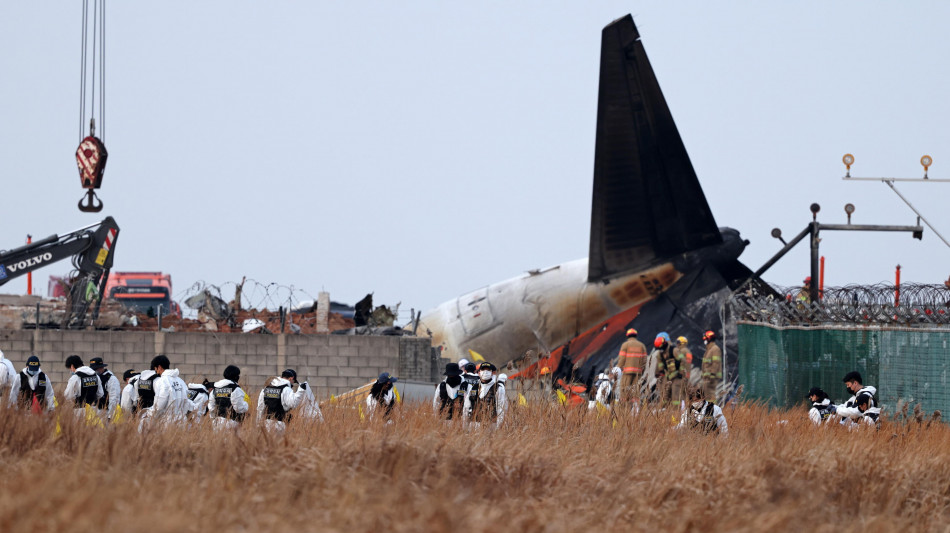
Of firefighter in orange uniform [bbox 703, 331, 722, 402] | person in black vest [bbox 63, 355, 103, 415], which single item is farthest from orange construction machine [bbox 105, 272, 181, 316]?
person in black vest [bbox 63, 355, 103, 415]

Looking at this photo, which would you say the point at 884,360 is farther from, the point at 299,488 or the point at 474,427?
the point at 299,488

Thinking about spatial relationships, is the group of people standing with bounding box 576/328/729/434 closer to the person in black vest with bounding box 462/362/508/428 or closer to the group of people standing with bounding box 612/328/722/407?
the group of people standing with bounding box 612/328/722/407

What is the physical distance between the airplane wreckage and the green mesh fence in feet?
19.4

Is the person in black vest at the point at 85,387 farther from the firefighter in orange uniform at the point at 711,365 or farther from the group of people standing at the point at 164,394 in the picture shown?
the firefighter in orange uniform at the point at 711,365

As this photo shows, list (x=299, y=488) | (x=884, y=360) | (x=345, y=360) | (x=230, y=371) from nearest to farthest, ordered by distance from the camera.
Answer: (x=299, y=488) < (x=230, y=371) < (x=884, y=360) < (x=345, y=360)

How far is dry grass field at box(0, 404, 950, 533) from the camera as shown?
23.9 feet

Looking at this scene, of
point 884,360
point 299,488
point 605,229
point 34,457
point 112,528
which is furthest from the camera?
point 605,229

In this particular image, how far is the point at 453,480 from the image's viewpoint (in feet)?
30.5

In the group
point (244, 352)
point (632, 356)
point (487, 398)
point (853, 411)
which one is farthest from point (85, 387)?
point (244, 352)

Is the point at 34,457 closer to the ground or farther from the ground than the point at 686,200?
closer to the ground

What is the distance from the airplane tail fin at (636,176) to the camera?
28750mm

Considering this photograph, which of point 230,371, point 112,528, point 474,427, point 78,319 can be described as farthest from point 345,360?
point 112,528

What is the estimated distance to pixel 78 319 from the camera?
3006 centimetres

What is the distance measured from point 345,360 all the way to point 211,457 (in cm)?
1907
